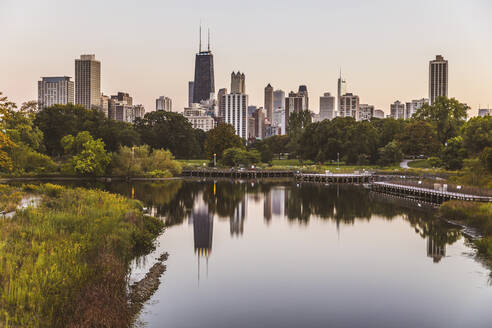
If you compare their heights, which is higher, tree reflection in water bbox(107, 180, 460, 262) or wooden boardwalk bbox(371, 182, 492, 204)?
wooden boardwalk bbox(371, 182, 492, 204)

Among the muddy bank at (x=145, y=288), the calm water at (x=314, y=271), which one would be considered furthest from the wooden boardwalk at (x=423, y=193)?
the muddy bank at (x=145, y=288)

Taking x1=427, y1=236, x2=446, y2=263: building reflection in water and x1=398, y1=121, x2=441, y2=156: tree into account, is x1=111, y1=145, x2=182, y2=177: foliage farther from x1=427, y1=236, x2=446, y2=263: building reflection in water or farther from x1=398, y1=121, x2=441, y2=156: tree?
x1=427, y1=236, x2=446, y2=263: building reflection in water

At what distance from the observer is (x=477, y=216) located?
28.4 metres

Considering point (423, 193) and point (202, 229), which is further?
point (423, 193)

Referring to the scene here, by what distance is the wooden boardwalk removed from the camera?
33.9 meters

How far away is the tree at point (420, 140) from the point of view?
80175 mm

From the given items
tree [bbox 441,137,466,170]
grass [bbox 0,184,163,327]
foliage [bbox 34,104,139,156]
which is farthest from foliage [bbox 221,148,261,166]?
grass [bbox 0,184,163,327]

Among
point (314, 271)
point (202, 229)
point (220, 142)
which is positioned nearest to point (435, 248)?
point (314, 271)

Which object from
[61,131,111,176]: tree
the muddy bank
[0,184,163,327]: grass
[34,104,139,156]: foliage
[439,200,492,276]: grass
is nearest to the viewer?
[0,184,163,327]: grass

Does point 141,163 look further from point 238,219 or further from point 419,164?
point 419,164

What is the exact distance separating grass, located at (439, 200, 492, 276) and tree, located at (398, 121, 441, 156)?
50010mm

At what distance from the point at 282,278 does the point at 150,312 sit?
6.06 m

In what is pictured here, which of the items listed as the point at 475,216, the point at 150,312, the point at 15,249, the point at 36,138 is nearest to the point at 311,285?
the point at 150,312

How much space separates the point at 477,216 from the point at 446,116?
6572cm
